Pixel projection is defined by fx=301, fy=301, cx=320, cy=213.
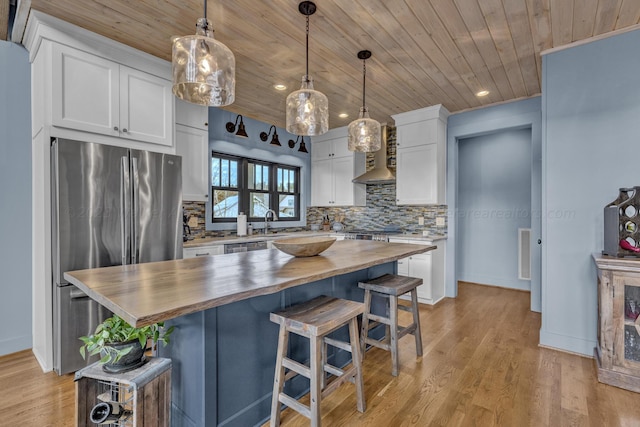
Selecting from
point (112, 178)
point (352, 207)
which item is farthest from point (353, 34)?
point (352, 207)

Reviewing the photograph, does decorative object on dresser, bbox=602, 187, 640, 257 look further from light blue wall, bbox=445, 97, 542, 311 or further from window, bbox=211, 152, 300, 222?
window, bbox=211, 152, 300, 222

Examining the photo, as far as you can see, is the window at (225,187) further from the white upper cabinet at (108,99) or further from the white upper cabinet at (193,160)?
the white upper cabinet at (108,99)

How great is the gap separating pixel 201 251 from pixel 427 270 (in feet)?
9.17

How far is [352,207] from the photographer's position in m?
5.36

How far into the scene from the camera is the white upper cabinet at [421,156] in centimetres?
410

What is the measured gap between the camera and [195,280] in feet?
4.54

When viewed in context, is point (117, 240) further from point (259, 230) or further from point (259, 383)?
point (259, 230)

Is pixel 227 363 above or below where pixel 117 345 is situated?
below

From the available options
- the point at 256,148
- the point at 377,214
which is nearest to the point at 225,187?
the point at 256,148

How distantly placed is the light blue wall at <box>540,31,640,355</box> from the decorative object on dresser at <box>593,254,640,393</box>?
44 cm

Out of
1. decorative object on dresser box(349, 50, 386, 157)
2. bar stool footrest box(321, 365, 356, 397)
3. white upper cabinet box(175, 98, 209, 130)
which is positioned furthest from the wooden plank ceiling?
bar stool footrest box(321, 365, 356, 397)

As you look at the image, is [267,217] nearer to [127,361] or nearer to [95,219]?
[95,219]

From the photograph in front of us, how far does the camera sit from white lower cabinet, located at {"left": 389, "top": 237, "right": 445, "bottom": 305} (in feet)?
12.9

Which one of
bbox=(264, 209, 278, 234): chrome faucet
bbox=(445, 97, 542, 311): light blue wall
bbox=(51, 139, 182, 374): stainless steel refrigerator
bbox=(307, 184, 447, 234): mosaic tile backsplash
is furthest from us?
bbox=(264, 209, 278, 234): chrome faucet
